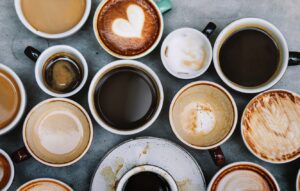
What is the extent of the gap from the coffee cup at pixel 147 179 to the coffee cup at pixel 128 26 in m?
0.41

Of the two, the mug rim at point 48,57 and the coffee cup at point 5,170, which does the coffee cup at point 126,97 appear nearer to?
the mug rim at point 48,57

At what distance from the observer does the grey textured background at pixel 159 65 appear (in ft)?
4.62

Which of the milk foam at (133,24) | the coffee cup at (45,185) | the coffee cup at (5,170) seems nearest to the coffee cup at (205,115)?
the milk foam at (133,24)

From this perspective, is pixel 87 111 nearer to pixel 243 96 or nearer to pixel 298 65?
pixel 243 96

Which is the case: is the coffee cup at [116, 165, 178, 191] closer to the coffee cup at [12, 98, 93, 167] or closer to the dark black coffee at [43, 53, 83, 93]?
the coffee cup at [12, 98, 93, 167]

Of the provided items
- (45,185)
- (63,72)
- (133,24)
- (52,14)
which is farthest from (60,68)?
(45,185)

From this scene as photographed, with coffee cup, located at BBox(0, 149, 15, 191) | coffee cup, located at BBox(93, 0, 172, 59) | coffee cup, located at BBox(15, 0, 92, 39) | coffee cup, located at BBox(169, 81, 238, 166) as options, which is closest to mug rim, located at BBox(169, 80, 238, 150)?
coffee cup, located at BBox(169, 81, 238, 166)

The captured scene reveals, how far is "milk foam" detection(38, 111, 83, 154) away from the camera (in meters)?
1.36

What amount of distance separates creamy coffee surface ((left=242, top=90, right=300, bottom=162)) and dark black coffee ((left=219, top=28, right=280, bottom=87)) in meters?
0.08

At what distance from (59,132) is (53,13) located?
1.39ft

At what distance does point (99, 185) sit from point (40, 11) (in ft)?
2.13

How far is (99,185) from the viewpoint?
1330 mm

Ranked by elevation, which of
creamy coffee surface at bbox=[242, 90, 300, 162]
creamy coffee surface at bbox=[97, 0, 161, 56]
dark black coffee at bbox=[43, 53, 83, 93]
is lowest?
creamy coffee surface at bbox=[242, 90, 300, 162]

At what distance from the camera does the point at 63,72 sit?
1.39 m
